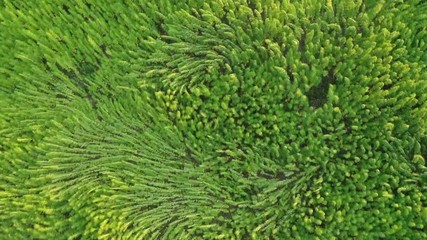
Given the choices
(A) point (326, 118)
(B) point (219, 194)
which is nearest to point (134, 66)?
(B) point (219, 194)

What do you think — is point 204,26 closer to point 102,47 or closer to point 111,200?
point 102,47

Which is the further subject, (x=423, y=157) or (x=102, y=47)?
(x=102, y=47)

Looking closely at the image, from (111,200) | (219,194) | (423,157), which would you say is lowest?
(423,157)

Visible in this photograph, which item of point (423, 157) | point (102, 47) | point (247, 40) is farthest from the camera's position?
point (102, 47)

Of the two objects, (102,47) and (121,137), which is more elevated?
(102,47)

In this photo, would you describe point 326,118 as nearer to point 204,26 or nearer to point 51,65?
point 204,26

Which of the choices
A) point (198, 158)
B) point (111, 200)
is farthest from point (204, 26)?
point (111, 200)

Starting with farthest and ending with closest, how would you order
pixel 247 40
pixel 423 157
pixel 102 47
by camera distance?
1. pixel 102 47
2. pixel 247 40
3. pixel 423 157
